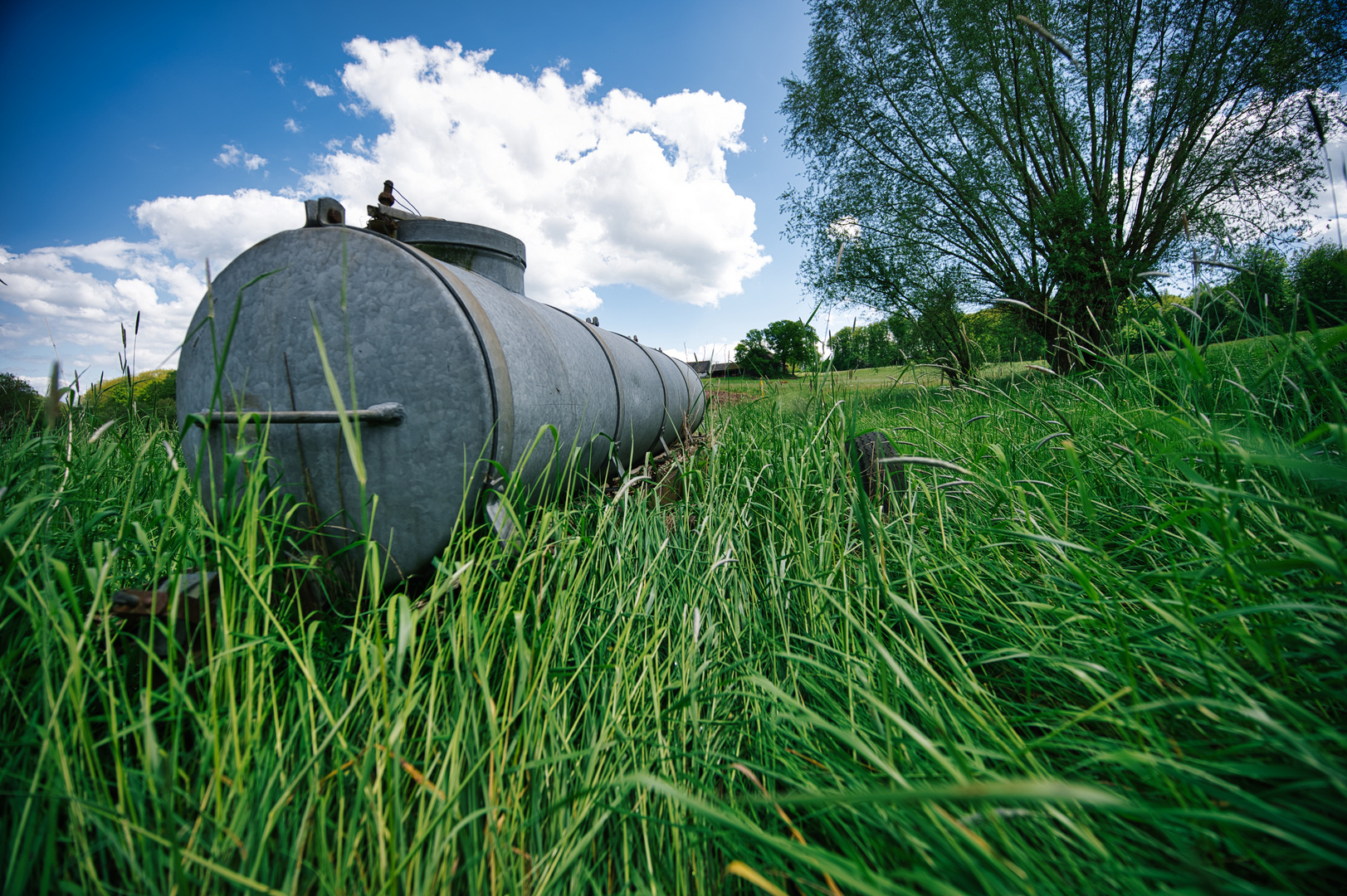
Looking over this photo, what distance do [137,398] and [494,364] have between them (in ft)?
20.3

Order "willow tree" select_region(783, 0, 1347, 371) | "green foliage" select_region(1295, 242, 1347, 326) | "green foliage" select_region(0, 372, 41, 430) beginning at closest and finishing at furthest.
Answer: "green foliage" select_region(1295, 242, 1347, 326)
"green foliage" select_region(0, 372, 41, 430)
"willow tree" select_region(783, 0, 1347, 371)

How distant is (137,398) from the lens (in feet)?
17.0

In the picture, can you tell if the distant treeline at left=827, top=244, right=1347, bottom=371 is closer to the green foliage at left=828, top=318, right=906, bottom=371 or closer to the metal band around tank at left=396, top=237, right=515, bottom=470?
the green foliage at left=828, top=318, right=906, bottom=371

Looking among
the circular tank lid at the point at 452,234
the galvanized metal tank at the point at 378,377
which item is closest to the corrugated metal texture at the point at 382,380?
the galvanized metal tank at the point at 378,377

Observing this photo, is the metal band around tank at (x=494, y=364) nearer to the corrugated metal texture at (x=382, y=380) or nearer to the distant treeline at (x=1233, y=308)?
the corrugated metal texture at (x=382, y=380)

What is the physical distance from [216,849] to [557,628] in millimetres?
620

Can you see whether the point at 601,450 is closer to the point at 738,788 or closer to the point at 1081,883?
the point at 738,788

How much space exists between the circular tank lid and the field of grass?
1512 millimetres

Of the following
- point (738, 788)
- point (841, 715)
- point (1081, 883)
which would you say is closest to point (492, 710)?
point (738, 788)

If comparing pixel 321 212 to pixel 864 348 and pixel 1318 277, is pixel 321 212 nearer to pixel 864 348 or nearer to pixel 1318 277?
pixel 864 348

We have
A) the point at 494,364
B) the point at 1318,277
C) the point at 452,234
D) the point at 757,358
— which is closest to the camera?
the point at 494,364

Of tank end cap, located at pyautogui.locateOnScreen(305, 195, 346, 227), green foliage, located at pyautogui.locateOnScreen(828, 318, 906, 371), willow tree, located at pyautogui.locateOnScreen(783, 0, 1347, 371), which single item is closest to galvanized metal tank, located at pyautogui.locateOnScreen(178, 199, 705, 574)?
tank end cap, located at pyautogui.locateOnScreen(305, 195, 346, 227)

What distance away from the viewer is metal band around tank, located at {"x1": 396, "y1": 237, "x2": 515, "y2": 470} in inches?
61.5

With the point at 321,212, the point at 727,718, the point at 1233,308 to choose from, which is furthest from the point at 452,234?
the point at 1233,308
